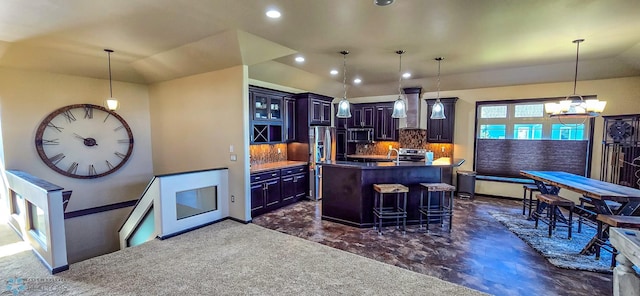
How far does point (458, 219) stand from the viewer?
16.5ft

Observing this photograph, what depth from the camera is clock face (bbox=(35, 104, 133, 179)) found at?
204 inches

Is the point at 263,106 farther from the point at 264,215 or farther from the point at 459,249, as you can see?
the point at 459,249

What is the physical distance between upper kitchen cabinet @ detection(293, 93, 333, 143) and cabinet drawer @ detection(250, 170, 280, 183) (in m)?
1.22

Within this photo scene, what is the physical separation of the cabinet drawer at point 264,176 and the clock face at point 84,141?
3.24 m

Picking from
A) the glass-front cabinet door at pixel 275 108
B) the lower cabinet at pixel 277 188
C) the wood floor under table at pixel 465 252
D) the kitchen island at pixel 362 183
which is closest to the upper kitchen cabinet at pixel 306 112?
the glass-front cabinet door at pixel 275 108

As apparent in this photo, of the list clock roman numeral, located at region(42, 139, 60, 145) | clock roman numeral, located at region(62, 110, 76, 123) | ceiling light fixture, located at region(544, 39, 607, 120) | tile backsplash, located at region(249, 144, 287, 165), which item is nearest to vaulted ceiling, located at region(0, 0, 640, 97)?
clock roman numeral, located at region(62, 110, 76, 123)

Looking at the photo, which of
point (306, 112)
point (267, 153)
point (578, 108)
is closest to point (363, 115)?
point (306, 112)

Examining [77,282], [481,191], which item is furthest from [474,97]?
[77,282]

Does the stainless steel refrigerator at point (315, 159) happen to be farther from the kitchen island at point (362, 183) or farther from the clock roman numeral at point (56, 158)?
the clock roman numeral at point (56, 158)

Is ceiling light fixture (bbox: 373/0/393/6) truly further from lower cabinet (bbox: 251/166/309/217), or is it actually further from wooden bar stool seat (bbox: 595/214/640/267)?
lower cabinet (bbox: 251/166/309/217)

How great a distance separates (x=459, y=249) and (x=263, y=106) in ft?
14.2

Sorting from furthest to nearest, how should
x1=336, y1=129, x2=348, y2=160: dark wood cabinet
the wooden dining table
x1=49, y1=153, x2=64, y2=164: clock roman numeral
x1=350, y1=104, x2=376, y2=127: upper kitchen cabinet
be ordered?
1. x1=336, y1=129, x2=348, y2=160: dark wood cabinet
2. x1=350, y1=104, x2=376, y2=127: upper kitchen cabinet
3. x1=49, y1=153, x2=64, y2=164: clock roman numeral
4. the wooden dining table

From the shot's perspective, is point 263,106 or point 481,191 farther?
point 481,191

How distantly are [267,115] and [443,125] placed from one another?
4451 millimetres
